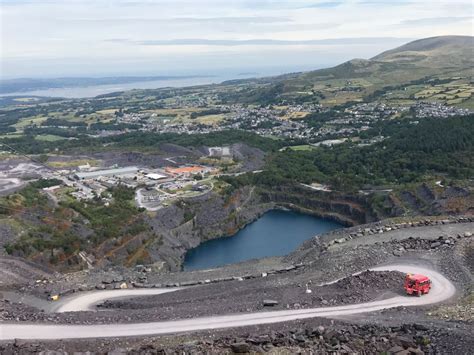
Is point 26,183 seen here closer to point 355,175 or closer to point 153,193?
point 153,193

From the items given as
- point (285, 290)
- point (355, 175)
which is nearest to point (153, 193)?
point (355, 175)

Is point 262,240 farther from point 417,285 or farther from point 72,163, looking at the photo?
point 72,163

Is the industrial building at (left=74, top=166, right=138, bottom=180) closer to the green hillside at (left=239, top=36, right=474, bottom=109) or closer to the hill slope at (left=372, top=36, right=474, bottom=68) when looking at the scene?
the green hillside at (left=239, top=36, right=474, bottom=109)

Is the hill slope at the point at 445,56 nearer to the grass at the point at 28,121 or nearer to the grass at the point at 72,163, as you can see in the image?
the grass at the point at 28,121

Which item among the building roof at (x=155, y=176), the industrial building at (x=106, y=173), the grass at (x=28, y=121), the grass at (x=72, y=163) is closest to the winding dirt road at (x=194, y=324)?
the building roof at (x=155, y=176)

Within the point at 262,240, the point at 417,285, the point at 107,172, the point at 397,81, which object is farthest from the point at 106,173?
the point at 397,81
